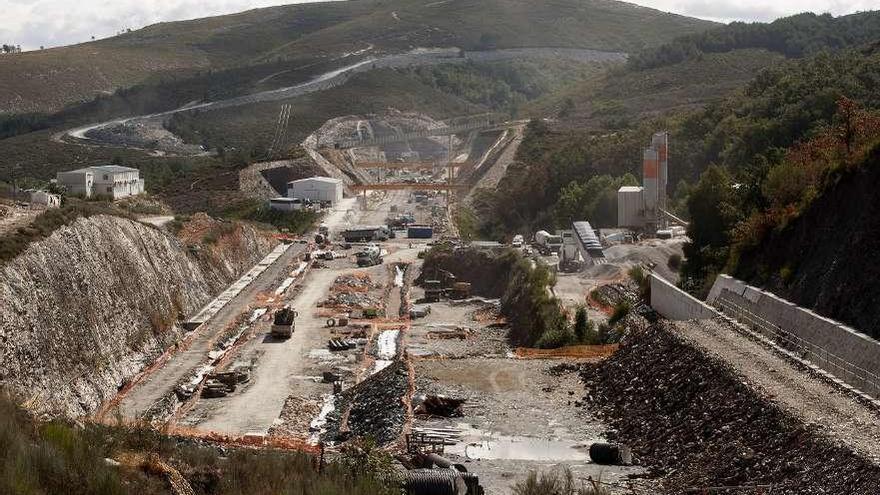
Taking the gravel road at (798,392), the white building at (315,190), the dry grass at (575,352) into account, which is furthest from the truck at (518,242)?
the gravel road at (798,392)

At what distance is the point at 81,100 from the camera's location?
469ft

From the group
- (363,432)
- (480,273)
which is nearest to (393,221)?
(480,273)

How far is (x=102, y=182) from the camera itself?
69938mm

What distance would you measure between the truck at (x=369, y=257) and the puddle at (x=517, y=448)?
118 ft

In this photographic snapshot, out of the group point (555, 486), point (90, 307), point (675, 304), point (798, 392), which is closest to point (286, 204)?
point (90, 307)

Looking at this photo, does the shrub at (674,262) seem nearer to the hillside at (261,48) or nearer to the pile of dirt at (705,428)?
the pile of dirt at (705,428)

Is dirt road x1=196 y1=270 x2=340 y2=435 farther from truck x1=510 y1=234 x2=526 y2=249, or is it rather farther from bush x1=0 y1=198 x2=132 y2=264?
truck x1=510 y1=234 x2=526 y2=249

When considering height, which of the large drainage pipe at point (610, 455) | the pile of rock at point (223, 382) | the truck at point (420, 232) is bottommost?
the truck at point (420, 232)

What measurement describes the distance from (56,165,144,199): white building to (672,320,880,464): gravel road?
45.5m

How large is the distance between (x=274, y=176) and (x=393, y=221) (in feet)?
51.7

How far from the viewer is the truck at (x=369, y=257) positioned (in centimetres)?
6081

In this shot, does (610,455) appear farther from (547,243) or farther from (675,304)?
(547,243)

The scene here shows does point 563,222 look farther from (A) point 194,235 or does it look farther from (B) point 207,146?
(B) point 207,146

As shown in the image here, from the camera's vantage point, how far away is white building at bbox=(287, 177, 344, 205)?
83.1 meters
